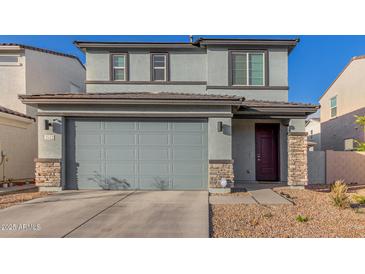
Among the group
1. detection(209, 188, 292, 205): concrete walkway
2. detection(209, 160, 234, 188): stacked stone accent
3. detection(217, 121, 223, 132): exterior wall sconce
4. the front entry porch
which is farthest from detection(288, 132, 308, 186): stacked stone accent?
detection(217, 121, 223, 132): exterior wall sconce

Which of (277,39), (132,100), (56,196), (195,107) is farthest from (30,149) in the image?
(277,39)

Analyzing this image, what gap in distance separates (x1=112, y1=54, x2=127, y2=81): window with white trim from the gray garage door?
3.33 metres

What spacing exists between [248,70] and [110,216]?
28.2 ft

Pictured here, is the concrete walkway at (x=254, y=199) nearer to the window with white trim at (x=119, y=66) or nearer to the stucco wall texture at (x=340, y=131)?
the window with white trim at (x=119, y=66)

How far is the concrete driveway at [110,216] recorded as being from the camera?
15.5 ft

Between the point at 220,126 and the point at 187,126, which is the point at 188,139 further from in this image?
the point at 220,126

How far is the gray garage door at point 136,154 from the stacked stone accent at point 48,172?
0.38 metres

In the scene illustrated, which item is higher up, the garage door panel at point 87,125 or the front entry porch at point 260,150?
the garage door panel at point 87,125

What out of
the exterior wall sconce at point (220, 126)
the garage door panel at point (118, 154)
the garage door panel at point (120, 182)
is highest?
the exterior wall sconce at point (220, 126)

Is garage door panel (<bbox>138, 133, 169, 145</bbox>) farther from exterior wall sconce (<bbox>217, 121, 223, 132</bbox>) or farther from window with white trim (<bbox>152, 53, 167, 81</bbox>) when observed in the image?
window with white trim (<bbox>152, 53, 167, 81</bbox>)

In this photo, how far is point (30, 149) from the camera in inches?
468

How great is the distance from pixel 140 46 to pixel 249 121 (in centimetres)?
614

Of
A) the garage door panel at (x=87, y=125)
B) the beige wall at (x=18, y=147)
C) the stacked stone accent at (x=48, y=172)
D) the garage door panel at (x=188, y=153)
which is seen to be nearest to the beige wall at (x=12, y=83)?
the beige wall at (x=18, y=147)

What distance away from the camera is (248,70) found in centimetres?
1088
